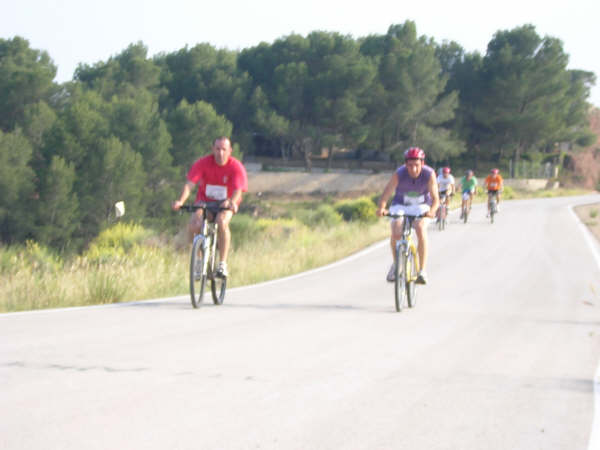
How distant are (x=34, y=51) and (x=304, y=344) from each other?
247 feet

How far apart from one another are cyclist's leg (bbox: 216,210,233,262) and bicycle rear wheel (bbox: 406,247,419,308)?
2279 mm

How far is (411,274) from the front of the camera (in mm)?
9547

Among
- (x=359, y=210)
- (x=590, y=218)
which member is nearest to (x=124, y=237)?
(x=359, y=210)

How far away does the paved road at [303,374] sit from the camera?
423 cm

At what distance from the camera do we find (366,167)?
261ft

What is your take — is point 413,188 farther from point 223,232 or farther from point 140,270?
point 140,270

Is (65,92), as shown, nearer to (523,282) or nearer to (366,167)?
(366,167)

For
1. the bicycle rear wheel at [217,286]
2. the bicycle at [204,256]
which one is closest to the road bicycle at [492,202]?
the bicycle rear wheel at [217,286]

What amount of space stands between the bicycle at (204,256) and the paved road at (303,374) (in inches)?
11.0

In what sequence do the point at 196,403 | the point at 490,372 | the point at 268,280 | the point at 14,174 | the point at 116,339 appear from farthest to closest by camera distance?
the point at 14,174
the point at 268,280
the point at 116,339
the point at 490,372
the point at 196,403

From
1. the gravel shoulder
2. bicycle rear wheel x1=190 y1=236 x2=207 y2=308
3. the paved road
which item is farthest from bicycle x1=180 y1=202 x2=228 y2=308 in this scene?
the gravel shoulder

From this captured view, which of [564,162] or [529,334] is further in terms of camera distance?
[564,162]

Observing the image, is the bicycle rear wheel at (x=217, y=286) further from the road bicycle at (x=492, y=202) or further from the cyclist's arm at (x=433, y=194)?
the road bicycle at (x=492, y=202)

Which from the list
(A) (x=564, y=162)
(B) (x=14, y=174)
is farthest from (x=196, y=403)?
(A) (x=564, y=162)
